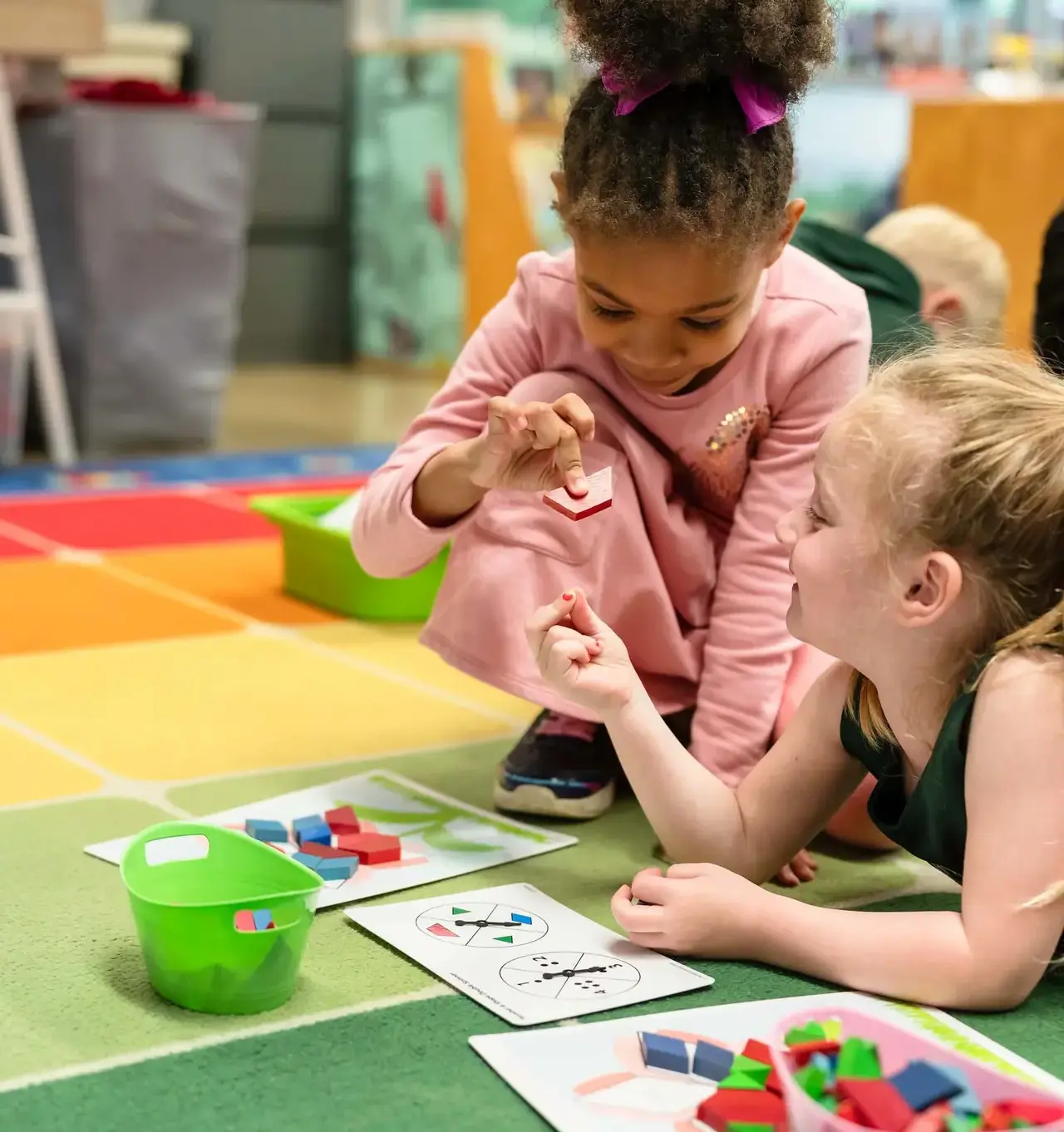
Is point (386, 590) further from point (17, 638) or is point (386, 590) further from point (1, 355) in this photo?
point (1, 355)

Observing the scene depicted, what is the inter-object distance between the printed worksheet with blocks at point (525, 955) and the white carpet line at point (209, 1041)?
0.03 meters

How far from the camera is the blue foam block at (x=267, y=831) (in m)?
1.09

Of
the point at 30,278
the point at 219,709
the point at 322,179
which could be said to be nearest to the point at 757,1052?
the point at 219,709

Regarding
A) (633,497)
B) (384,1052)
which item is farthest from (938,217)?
(384,1052)

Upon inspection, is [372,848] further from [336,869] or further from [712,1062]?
[712,1062]

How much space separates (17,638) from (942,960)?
3.70 feet

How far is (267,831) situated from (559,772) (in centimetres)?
25

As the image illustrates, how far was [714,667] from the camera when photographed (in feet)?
4.00

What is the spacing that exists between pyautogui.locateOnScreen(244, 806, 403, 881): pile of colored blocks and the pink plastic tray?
0.38 metres

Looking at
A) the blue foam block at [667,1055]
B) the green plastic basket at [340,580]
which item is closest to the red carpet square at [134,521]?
the green plastic basket at [340,580]

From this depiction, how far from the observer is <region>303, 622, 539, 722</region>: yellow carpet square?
156cm

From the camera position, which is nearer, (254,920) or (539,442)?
(254,920)

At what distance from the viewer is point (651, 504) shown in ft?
4.15

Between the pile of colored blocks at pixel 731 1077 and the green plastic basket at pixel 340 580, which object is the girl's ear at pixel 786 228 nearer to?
the pile of colored blocks at pixel 731 1077
